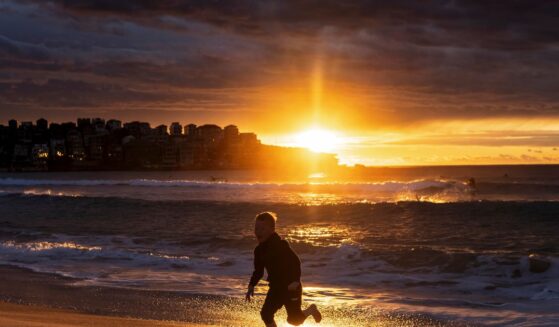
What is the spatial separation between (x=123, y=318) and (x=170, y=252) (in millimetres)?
8992

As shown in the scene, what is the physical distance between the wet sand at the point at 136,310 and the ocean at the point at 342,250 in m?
0.68

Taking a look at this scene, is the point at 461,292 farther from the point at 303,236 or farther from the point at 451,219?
the point at 451,219

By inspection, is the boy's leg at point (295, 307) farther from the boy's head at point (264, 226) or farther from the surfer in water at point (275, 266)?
the boy's head at point (264, 226)

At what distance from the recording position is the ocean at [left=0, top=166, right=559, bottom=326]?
39.8 ft

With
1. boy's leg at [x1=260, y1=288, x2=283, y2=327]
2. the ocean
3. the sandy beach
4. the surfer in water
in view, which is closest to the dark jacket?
the surfer in water

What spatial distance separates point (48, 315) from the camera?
9562 mm

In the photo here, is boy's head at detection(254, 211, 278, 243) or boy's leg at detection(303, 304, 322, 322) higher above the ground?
boy's head at detection(254, 211, 278, 243)

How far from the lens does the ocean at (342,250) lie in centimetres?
1213

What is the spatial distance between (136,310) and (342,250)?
798cm

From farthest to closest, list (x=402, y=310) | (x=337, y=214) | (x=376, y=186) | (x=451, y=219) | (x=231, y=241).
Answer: (x=376, y=186)
(x=337, y=214)
(x=451, y=219)
(x=231, y=241)
(x=402, y=310)

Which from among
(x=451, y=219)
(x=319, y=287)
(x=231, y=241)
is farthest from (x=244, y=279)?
(x=451, y=219)

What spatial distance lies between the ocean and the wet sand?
68 centimetres

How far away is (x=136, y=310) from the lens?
33.8 feet

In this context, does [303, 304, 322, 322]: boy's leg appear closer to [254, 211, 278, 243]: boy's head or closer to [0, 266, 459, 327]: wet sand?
[254, 211, 278, 243]: boy's head
